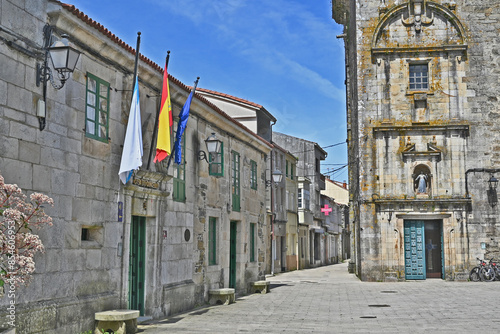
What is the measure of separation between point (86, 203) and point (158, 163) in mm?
3013

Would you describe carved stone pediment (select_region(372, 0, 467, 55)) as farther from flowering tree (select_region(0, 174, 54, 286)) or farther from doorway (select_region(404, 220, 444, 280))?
flowering tree (select_region(0, 174, 54, 286))

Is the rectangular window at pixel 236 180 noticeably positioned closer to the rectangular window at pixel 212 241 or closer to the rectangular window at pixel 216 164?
the rectangular window at pixel 216 164

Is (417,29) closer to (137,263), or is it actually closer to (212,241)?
(212,241)

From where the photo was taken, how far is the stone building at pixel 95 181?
768 centimetres

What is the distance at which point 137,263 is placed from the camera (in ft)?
37.4

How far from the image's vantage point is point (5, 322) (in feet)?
23.0

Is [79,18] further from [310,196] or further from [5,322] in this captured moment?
[310,196]

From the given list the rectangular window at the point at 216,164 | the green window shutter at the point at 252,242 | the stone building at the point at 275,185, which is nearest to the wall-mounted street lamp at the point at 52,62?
the rectangular window at the point at 216,164

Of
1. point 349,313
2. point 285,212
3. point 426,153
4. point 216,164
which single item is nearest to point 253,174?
point 216,164

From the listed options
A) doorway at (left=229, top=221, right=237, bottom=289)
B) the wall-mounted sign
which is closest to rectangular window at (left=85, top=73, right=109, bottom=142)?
the wall-mounted sign

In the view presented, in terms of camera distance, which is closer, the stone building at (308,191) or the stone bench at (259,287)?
the stone bench at (259,287)

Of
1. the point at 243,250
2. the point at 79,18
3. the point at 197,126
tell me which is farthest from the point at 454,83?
the point at 79,18

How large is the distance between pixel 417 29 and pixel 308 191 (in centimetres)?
1939

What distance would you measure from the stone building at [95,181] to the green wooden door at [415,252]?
1141 centimetres
